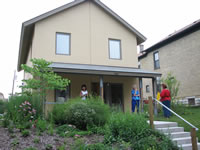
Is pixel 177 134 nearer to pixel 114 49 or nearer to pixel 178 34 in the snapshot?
pixel 114 49

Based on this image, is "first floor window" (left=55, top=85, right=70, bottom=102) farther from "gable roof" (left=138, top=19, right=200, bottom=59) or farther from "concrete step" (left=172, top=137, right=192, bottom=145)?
"gable roof" (left=138, top=19, right=200, bottom=59)

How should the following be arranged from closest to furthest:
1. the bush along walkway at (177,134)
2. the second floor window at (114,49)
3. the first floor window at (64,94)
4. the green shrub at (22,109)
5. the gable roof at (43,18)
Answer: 1. the bush along walkway at (177,134)
2. the green shrub at (22,109)
3. the first floor window at (64,94)
4. the gable roof at (43,18)
5. the second floor window at (114,49)

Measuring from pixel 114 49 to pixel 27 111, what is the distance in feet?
26.2

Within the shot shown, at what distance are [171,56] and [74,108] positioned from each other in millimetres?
14140

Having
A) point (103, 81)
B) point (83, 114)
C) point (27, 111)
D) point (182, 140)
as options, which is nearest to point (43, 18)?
point (103, 81)

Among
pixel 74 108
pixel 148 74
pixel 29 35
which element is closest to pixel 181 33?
pixel 148 74

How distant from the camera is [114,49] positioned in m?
13.6

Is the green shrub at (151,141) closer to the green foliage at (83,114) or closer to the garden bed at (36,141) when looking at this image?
the garden bed at (36,141)

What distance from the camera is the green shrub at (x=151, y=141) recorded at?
5.64 metres

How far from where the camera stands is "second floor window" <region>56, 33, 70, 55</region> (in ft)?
39.7

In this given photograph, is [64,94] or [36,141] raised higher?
[64,94]

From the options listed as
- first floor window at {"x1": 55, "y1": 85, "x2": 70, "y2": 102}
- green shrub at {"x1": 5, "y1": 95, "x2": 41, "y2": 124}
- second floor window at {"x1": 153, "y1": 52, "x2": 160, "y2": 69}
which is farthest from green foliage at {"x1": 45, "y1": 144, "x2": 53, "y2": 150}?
second floor window at {"x1": 153, "y1": 52, "x2": 160, "y2": 69}

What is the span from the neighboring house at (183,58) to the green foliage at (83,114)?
11.1 meters

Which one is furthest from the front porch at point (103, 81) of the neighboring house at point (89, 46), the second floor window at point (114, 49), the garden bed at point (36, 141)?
the garden bed at point (36, 141)
